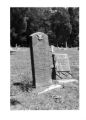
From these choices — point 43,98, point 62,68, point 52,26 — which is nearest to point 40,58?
point 43,98

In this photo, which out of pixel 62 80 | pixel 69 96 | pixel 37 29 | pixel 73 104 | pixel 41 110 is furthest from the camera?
pixel 37 29

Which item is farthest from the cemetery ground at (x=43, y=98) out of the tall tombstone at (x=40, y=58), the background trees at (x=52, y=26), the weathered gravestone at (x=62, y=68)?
the background trees at (x=52, y=26)

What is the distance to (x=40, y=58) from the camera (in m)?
7.54

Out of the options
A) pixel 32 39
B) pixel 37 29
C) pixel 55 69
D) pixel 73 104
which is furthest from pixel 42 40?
pixel 37 29

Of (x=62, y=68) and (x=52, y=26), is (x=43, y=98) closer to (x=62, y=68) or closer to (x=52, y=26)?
(x=62, y=68)

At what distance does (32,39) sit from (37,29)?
34.3 meters

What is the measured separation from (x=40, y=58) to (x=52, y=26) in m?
37.2

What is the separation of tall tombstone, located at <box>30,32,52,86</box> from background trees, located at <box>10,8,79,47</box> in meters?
29.1

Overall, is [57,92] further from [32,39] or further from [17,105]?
[32,39]

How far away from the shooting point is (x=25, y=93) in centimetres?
690

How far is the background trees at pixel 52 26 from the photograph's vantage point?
38.6m

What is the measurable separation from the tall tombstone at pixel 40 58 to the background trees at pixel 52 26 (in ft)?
95.5

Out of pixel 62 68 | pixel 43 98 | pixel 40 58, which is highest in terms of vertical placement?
pixel 40 58

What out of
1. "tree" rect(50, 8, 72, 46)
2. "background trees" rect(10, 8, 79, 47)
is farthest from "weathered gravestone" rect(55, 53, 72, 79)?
"tree" rect(50, 8, 72, 46)
